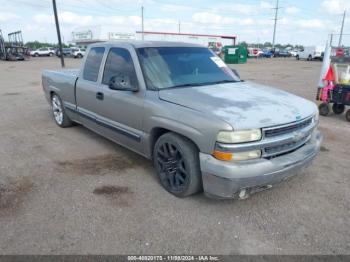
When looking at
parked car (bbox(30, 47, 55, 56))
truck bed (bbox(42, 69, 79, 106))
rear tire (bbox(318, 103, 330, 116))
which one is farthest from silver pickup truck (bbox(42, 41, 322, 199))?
parked car (bbox(30, 47, 55, 56))

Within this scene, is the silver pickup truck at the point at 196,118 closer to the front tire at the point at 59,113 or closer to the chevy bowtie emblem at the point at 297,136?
the chevy bowtie emblem at the point at 297,136

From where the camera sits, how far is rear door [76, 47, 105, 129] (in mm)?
4675

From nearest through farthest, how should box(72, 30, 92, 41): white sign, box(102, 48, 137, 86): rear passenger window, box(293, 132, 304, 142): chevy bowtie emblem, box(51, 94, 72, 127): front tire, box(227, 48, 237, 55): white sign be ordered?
1. box(293, 132, 304, 142): chevy bowtie emblem
2. box(102, 48, 137, 86): rear passenger window
3. box(51, 94, 72, 127): front tire
4. box(227, 48, 237, 55): white sign
5. box(72, 30, 92, 41): white sign

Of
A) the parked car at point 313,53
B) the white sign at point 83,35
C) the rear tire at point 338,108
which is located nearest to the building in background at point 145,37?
the white sign at point 83,35

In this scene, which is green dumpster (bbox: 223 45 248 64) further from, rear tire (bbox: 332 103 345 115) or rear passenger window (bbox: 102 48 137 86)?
rear passenger window (bbox: 102 48 137 86)

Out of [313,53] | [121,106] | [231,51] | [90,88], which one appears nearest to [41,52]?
[231,51]

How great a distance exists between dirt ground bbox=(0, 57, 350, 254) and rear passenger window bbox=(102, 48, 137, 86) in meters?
1.29

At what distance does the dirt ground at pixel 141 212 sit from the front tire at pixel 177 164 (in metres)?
0.17

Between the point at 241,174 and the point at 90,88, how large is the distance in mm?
3016

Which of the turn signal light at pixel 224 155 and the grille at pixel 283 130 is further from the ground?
the grille at pixel 283 130

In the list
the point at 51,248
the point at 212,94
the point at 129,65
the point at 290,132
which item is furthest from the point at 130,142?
the point at 290,132

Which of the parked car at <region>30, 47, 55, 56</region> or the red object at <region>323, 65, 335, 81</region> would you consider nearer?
the red object at <region>323, 65, 335, 81</region>

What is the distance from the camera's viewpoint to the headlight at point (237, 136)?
2.81m

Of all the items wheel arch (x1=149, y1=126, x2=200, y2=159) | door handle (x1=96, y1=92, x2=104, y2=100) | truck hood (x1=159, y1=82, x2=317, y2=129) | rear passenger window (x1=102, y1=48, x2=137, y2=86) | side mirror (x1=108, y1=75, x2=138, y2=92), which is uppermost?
rear passenger window (x1=102, y1=48, x2=137, y2=86)
